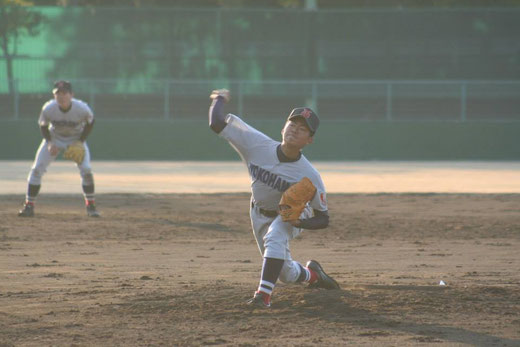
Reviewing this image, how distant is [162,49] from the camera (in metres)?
28.8

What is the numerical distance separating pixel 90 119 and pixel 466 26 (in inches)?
736

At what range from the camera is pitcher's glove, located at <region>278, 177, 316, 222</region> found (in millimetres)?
6793

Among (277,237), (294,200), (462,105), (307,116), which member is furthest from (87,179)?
(462,105)

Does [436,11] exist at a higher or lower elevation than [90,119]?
higher

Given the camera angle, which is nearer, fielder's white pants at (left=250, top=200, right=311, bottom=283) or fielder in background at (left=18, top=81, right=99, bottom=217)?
fielder's white pants at (left=250, top=200, right=311, bottom=283)

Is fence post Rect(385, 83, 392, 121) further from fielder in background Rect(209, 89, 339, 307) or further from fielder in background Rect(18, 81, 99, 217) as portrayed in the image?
fielder in background Rect(209, 89, 339, 307)

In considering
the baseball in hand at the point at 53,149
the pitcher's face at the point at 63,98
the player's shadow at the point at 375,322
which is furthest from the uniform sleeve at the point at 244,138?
the baseball in hand at the point at 53,149

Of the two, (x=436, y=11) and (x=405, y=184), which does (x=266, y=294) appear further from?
(x=436, y=11)

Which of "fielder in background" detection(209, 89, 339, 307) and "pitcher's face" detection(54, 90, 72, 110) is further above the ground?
"pitcher's face" detection(54, 90, 72, 110)

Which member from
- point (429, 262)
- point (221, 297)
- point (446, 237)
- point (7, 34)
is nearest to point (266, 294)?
point (221, 297)

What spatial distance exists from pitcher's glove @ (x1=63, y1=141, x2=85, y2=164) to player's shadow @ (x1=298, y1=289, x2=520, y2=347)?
22.7 ft

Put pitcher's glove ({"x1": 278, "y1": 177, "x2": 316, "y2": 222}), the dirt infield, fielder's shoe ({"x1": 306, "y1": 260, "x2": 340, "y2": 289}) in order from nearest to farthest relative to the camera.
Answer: the dirt infield, pitcher's glove ({"x1": 278, "y1": 177, "x2": 316, "y2": 222}), fielder's shoe ({"x1": 306, "y1": 260, "x2": 340, "y2": 289})

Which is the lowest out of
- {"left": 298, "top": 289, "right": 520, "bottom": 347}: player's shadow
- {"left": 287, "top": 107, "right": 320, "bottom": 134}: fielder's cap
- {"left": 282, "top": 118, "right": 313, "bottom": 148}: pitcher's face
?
{"left": 298, "top": 289, "right": 520, "bottom": 347}: player's shadow

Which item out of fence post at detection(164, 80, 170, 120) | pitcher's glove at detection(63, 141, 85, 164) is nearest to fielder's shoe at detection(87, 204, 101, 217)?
pitcher's glove at detection(63, 141, 85, 164)
